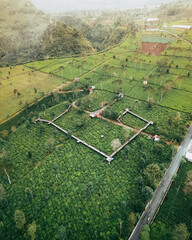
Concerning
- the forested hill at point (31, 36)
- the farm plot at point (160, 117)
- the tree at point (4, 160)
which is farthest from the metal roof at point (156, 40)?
the tree at point (4, 160)

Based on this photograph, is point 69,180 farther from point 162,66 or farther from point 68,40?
point 68,40

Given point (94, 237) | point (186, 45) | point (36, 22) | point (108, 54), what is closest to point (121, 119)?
point (94, 237)

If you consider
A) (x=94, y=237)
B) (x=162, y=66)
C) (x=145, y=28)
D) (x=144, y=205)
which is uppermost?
(x=145, y=28)

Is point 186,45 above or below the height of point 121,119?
above

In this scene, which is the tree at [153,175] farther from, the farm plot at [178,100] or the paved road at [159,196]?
the farm plot at [178,100]

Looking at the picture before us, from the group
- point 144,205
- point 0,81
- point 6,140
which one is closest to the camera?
point 144,205

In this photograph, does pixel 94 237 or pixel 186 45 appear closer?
pixel 94 237

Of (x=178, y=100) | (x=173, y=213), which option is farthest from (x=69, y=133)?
(x=178, y=100)

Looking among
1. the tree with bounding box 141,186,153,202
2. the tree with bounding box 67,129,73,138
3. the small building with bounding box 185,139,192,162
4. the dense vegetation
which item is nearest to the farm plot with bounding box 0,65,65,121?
the dense vegetation
